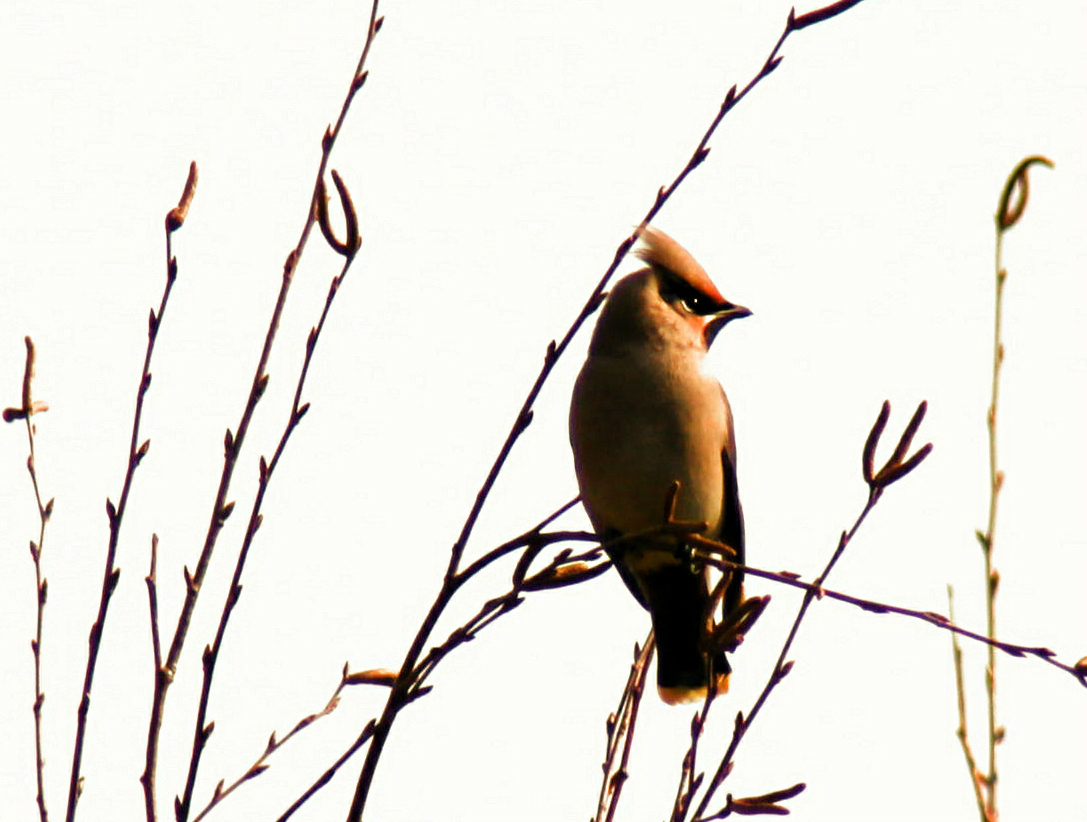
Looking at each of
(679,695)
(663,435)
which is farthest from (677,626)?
(663,435)

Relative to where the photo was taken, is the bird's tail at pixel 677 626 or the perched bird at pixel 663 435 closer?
the perched bird at pixel 663 435

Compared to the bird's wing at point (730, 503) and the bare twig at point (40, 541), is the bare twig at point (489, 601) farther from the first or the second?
the bird's wing at point (730, 503)

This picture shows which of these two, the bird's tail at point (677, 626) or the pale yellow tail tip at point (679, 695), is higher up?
the bird's tail at point (677, 626)

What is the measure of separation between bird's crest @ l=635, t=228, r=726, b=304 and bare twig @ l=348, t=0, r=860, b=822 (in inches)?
110

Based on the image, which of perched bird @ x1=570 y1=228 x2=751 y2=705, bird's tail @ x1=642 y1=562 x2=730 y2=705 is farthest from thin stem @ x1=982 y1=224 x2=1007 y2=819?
bird's tail @ x1=642 y1=562 x2=730 y2=705

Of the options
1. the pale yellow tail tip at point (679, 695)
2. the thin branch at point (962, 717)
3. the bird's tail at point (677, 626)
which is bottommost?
the thin branch at point (962, 717)

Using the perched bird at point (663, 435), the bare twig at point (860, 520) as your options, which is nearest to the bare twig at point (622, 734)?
the bare twig at point (860, 520)

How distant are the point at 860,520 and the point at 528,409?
391 mm

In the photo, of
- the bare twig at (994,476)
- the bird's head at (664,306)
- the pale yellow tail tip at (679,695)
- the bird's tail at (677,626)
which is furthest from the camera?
the pale yellow tail tip at (679,695)

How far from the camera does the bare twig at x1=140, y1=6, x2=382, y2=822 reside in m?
1.60

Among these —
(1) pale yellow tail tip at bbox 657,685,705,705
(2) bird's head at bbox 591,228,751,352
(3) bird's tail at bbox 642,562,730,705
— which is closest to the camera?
(2) bird's head at bbox 591,228,751,352

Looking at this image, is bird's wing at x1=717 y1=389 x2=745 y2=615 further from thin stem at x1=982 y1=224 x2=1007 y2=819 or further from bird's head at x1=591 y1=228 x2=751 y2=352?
thin stem at x1=982 y1=224 x2=1007 y2=819

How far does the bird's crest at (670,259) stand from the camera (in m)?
4.55

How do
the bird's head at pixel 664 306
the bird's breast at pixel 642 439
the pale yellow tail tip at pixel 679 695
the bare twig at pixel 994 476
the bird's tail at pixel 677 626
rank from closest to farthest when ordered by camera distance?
the bare twig at pixel 994 476 → the bird's breast at pixel 642 439 → the bird's head at pixel 664 306 → the bird's tail at pixel 677 626 → the pale yellow tail tip at pixel 679 695
